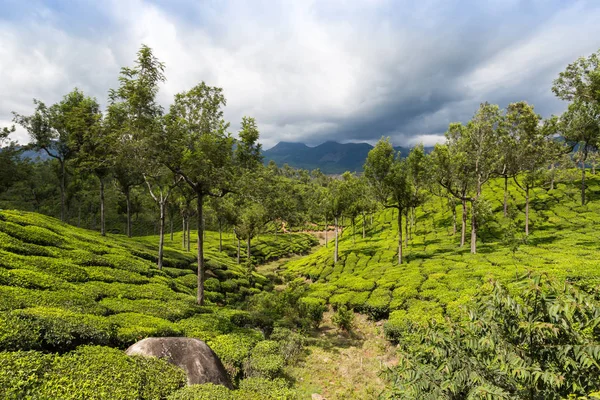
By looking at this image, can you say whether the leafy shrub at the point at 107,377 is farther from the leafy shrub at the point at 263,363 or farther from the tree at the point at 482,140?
the tree at the point at 482,140

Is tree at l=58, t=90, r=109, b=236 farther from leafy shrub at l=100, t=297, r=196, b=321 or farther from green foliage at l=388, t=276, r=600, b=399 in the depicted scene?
green foliage at l=388, t=276, r=600, b=399

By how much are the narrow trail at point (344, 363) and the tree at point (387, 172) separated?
13729mm

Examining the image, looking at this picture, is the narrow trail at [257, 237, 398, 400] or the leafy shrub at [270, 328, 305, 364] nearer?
the narrow trail at [257, 237, 398, 400]

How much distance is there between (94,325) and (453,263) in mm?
28053

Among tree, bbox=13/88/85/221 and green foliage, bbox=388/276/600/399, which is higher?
tree, bbox=13/88/85/221

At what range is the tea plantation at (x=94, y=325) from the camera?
24.4 feet

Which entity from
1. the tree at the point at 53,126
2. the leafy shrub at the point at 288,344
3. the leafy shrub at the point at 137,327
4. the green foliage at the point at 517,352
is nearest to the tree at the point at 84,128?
the tree at the point at 53,126

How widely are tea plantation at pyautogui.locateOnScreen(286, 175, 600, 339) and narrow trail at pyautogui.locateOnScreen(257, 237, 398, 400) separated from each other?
1547 millimetres

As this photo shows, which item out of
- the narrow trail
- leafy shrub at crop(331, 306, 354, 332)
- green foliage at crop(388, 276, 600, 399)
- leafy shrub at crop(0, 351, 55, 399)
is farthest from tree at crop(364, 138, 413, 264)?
leafy shrub at crop(0, 351, 55, 399)

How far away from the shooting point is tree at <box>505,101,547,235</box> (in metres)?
36.0

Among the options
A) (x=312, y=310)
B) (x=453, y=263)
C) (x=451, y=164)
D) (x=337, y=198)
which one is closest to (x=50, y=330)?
(x=312, y=310)

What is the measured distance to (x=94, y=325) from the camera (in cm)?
1042

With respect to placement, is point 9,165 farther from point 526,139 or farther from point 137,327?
point 526,139

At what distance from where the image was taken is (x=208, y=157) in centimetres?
1612
